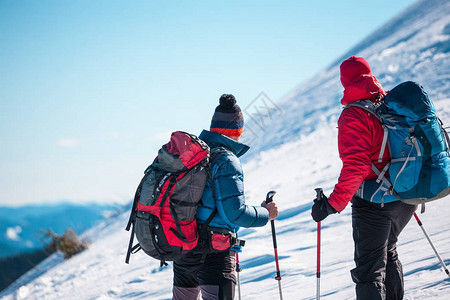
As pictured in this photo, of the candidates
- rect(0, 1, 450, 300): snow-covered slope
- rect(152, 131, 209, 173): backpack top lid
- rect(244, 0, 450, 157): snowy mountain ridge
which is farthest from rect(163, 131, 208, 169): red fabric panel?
rect(244, 0, 450, 157): snowy mountain ridge

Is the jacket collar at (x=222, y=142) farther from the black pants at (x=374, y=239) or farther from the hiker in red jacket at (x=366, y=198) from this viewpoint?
the black pants at (x=374, y=239)

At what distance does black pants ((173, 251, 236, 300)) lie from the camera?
7.29 ft

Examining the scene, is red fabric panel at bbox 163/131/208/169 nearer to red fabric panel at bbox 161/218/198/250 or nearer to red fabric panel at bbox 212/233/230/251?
red fabric panel at bbox 161/218/198/250

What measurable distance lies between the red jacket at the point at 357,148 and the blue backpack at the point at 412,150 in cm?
5

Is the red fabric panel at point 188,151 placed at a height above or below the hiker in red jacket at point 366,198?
above

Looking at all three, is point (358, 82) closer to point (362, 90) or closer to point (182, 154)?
point (362, 90)

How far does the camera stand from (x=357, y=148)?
7.30ft

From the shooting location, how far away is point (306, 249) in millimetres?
4660

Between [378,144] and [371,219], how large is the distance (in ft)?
1.46

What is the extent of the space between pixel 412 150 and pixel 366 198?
38 centimetres

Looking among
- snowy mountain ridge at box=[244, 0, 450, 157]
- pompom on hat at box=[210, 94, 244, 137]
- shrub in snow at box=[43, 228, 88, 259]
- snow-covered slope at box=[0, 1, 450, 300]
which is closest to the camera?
pompom on hat at box=[210, 94, 244, 137]

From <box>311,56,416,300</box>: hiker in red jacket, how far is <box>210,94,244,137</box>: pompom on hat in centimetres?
63

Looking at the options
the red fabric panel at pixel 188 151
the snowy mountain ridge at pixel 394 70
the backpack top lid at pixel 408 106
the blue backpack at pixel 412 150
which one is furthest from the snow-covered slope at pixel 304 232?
the red fabric panel at pixel 188 151

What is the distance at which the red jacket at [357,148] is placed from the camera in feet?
7.32
